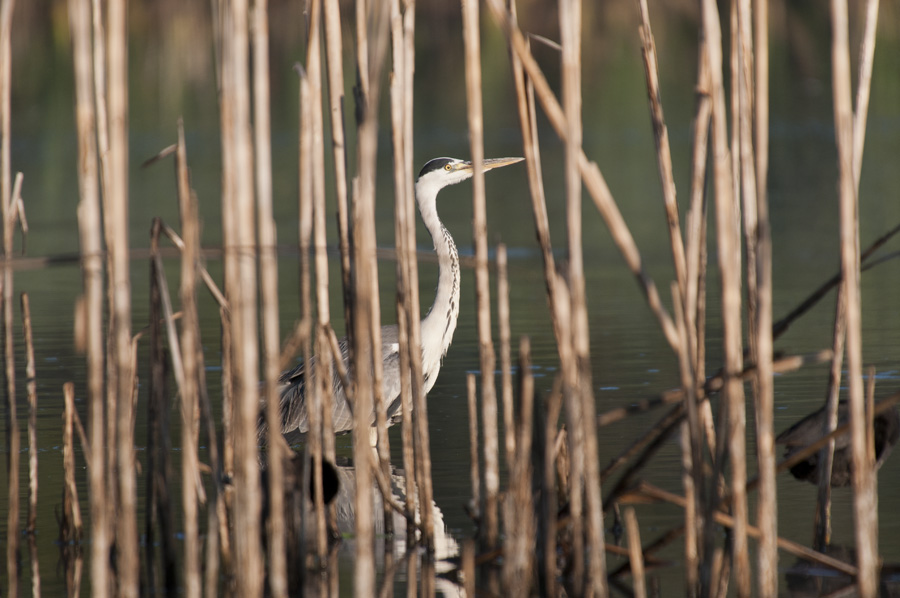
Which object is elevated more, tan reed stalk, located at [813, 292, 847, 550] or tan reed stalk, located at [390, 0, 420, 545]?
tan reed stalk, located at [390, 0, 420, 545]

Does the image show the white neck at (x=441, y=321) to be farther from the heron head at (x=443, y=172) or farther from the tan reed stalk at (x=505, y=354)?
the tan reed stalk at (x=505, y=354)

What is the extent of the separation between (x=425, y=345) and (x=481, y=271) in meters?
2.70

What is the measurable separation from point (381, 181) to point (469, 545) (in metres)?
17.5

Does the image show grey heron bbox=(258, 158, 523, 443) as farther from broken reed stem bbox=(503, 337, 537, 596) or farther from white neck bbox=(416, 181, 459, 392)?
broken reed stem bbox=(503, 337, 537, 596)

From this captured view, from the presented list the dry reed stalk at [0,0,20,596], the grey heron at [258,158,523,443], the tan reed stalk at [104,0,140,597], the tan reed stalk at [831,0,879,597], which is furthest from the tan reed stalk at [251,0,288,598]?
the grey heron at [258,158,523,443]

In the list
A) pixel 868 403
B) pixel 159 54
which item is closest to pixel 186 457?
pixel 868 403

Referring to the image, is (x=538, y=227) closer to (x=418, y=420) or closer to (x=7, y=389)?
(x=418, y=420)

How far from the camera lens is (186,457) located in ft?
12.7

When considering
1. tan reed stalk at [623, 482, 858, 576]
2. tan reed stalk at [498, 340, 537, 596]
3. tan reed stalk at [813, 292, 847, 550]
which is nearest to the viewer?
tan reed stalk at [498, 340, 537, 596]

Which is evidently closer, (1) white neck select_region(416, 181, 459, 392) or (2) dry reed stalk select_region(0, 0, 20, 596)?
(2) dry reed stalk select_region(0, 0, 20, 596)

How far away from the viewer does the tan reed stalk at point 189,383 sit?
362 centimetres

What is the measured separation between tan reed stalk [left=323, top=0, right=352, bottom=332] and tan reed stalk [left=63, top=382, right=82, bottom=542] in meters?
1.07

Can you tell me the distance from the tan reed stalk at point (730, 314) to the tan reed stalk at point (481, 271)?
827 mm

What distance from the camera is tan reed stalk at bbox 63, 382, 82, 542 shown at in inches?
182
